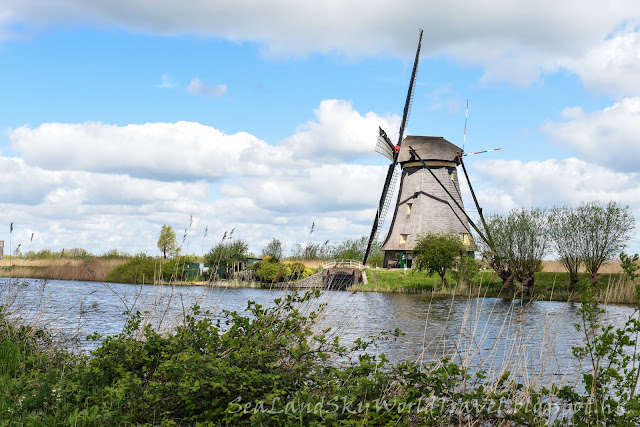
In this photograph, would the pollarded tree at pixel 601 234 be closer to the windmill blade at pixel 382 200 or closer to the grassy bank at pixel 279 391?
the windmill blade at pixel 382 200

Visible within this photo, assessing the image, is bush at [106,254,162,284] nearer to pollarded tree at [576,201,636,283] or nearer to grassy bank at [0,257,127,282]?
grassy bank at [0,257,127,282]

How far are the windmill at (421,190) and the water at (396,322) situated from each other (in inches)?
529

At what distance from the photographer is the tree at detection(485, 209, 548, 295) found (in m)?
29.0

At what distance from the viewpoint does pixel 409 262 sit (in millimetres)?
38938

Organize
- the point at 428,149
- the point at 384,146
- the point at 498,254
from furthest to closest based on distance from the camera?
1. the point at 384,146
2. the point at 428,149
3. the point at 498,254

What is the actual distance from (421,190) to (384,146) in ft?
12.8

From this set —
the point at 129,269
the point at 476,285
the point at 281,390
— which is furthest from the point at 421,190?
the point at 281,390

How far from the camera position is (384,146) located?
3869cm

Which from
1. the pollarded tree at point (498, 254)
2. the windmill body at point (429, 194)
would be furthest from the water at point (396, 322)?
the windmill body at point (429, 194)

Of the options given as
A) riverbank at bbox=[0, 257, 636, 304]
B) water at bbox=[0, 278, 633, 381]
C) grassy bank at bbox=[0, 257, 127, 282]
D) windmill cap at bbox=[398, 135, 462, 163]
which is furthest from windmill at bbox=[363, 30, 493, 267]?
grassy bank at bbox=[0, 257, 127, 282]

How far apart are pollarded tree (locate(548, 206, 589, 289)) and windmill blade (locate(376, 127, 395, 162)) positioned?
1170 cm

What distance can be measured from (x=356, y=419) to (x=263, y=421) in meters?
0.66

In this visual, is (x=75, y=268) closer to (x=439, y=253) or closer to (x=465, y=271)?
(x=439, y=253)

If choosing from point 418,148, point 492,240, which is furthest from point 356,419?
point 418,148
